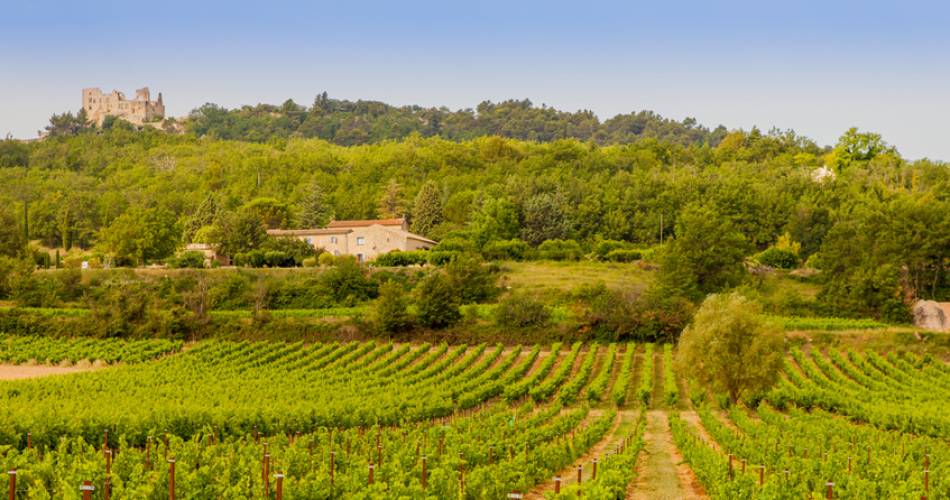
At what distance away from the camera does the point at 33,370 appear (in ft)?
161

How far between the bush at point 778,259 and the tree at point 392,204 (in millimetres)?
33598

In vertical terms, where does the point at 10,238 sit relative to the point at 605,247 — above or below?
above

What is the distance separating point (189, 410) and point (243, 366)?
57.0 feet

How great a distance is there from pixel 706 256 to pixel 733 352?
80.6 feet

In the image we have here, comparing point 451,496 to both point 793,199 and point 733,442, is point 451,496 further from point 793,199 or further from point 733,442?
point 793,199

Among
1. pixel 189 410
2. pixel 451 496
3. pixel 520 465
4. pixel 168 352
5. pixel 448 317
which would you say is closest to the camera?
pixel 451 496

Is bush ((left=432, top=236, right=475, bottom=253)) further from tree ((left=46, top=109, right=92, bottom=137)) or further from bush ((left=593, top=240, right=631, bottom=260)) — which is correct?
tree ((left=46, top=109, right=92, bottom=137))

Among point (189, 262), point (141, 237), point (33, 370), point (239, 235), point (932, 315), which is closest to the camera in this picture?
point (33, 370)

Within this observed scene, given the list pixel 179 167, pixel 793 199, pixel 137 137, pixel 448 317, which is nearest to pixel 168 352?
pixel 448 317

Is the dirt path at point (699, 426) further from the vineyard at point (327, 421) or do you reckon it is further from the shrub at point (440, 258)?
the shrub at point (440, 258)

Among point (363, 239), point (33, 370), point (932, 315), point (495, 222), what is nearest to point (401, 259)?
point (363, 239)

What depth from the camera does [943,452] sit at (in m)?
26.3

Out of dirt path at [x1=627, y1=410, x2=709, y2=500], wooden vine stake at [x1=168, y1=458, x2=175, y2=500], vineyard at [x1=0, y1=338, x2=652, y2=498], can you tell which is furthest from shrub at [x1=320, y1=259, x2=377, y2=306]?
wooden vine stake at [x1=168, y1=458, x2=175, y2=500]

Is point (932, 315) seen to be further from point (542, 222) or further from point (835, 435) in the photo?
point (835, 435)
